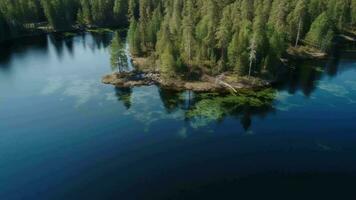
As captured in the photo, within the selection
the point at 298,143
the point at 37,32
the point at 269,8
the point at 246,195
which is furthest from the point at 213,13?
the point at 37,32

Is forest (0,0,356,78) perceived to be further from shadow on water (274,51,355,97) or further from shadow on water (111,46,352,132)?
shadow on water (111,46,352,132)

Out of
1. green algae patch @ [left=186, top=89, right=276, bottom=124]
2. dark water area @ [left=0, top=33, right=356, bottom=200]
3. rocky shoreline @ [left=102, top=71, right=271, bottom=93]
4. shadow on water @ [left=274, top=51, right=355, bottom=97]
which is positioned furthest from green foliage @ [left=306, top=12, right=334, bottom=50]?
green algae patch @ [left=186, top=89, right=276, bottom=124]

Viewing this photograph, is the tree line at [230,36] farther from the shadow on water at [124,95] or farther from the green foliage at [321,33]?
the shadow on water at [124,95]

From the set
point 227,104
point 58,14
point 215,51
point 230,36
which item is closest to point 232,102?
point 227,104

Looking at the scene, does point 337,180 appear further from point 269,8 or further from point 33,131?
point 269,8

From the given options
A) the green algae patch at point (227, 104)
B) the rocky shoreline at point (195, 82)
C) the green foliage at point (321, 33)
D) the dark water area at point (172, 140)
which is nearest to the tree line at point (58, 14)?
the dark water area at point (172, 140)

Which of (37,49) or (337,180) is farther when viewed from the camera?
(37,49)
